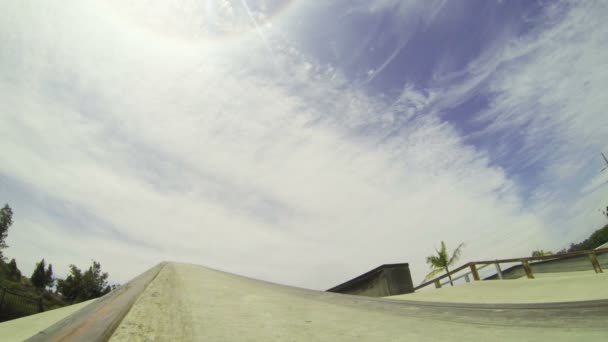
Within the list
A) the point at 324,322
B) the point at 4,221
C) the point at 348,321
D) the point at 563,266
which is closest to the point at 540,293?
the point at 348,321

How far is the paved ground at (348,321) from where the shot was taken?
6.44ft

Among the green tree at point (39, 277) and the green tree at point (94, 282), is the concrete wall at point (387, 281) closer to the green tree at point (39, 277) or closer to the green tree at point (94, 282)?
the green tree at point (94, 282)

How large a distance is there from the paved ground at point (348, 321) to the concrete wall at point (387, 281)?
19.5 feet

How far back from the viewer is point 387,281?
8.77 meters

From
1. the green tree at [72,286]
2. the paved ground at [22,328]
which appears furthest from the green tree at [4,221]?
the paved ground at [22,328]

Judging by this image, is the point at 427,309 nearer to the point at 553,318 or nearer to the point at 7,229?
the point at 553,318

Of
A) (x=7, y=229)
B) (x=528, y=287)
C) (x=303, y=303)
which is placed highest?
(x=7, y=229)

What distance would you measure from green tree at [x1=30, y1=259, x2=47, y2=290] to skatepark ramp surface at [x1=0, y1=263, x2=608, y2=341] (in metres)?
A: 81.3

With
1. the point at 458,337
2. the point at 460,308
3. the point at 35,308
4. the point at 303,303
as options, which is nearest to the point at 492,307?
the point at 460,308

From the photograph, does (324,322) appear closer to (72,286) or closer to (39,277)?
A: (72,286)

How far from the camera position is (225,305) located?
307cm

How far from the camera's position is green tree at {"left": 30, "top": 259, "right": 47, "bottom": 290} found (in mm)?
58312

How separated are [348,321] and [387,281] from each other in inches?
271

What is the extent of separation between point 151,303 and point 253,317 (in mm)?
1168
